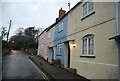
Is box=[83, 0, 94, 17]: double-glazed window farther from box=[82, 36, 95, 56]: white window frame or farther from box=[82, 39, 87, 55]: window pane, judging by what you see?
box=[82, 39, 87, 55]: window pane

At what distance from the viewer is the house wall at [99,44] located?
279 inches

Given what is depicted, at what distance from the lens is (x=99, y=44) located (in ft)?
26.8

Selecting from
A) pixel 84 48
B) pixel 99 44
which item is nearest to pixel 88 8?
pixel 84 48

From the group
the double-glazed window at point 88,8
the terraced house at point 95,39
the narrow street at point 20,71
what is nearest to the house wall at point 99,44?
the terraced house at point 95,39

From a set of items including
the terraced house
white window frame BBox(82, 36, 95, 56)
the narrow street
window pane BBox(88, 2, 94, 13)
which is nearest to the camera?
the terraced house

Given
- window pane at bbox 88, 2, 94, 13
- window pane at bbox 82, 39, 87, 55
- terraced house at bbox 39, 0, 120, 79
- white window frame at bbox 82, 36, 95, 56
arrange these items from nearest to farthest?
1. terraced house at bbox 39, 0, 120, 79
2. white window frame at bbox 82, 36, 95, 56
3. window pane at bbox 88, 2, 94, 13
4. window pane at bbox 82, 39, 87, 55

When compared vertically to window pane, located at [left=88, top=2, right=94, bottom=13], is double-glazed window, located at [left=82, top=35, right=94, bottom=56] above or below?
below

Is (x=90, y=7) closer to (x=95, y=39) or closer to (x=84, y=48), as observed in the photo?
(x=95, y=39)

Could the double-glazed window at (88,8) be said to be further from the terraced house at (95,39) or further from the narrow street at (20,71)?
the narrow street at (20,71)

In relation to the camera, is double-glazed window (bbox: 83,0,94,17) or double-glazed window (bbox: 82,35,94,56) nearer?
double-glazed window (bbox: 82,35,94,56)

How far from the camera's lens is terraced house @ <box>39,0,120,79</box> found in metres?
7.04

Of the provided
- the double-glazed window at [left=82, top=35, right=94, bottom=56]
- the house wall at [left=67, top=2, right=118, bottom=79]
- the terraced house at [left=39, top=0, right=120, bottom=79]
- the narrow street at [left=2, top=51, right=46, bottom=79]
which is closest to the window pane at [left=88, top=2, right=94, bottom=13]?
the terraced house at [left=39, top=0, right=120, bottom=79]

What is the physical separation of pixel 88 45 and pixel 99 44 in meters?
1.47

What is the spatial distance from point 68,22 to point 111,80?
8.45 meters
